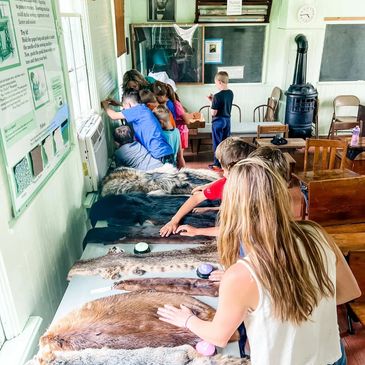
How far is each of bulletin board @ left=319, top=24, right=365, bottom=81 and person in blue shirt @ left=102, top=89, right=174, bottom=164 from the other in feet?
12.5

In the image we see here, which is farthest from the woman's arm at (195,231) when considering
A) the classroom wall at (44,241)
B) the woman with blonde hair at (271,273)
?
the woman with blonde hair at (271,273)

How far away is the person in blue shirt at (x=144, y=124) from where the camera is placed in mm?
2920

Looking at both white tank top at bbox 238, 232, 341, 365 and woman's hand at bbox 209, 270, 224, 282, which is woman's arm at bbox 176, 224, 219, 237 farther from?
white tank top at bbox 238, 232, 341, 365

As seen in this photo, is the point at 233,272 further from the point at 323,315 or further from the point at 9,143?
the point at 9,143

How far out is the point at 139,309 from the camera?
138 centimetres

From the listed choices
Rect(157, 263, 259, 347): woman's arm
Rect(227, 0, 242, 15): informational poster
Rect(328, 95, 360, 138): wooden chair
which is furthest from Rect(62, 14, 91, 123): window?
Rect(328, 95, 360, 138): wooden chair

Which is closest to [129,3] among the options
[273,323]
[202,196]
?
[202,196]

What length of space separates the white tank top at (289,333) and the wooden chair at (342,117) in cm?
487

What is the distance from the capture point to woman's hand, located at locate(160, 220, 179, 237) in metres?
1.87

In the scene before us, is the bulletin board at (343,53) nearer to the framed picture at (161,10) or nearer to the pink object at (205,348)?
the framed picture at (161,10)

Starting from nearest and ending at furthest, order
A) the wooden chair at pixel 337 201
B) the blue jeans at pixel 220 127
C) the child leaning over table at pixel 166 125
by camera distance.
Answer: the wooden chair at pixel 337 201, the child leaning over table at pixel 166 125, the blue jeans at pixel 220 127

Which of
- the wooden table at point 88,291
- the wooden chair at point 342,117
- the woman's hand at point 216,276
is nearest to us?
the wooden table at point 88,291

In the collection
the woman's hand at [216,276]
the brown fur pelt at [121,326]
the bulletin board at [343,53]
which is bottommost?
the brown fur pelt at [121,326]

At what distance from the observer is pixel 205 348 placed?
1.20 m
